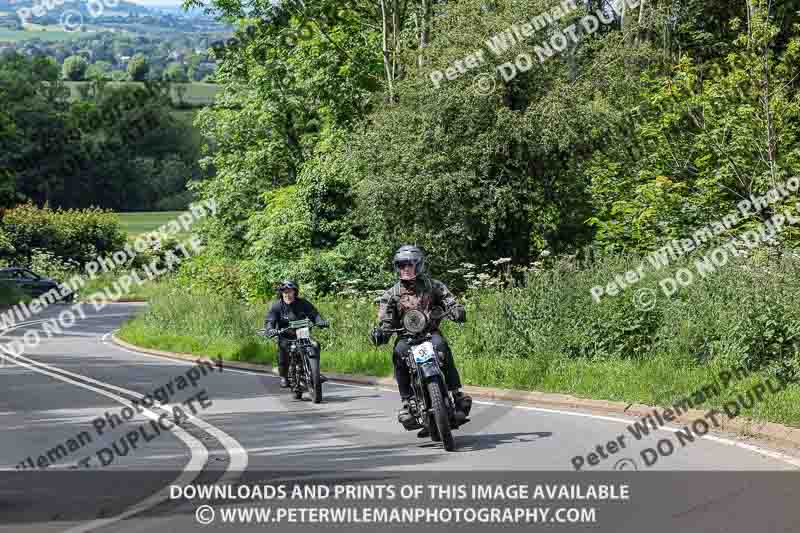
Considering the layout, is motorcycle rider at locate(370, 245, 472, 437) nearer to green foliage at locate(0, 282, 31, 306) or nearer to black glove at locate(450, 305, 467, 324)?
black glove at locate(450, 305, 467, 324)


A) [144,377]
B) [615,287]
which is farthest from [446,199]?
[615,287]

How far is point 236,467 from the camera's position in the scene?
1153 centimetres

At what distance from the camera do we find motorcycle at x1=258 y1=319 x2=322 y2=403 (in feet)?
59.6

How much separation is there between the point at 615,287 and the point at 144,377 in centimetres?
1013

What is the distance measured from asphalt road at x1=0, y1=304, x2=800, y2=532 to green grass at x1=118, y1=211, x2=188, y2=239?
69815mm

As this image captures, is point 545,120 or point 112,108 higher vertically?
point 112,108

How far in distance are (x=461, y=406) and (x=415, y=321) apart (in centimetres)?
95

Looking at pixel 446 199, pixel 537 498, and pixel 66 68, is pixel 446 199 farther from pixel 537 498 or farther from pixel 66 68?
pixel 66 68

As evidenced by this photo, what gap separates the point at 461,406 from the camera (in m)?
12.5

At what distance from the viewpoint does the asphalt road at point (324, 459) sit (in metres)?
8.79

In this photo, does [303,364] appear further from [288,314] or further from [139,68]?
[139,68]

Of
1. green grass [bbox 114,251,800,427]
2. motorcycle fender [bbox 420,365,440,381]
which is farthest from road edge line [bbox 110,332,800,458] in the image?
motorcycle fender [bbox 420,365,440,381]

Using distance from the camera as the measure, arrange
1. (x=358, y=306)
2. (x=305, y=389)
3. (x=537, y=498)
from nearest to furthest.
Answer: (x=537, y=498)
(x=305, y=389)
(x=358, y=306)

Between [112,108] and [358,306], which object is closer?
[358,306]
